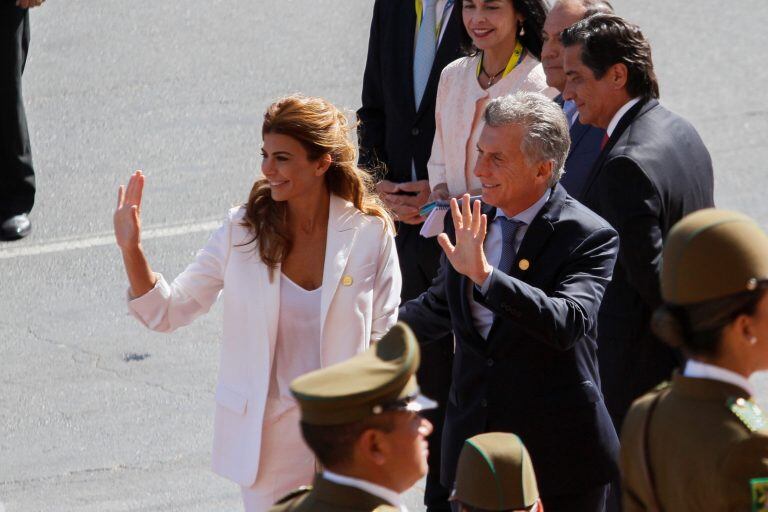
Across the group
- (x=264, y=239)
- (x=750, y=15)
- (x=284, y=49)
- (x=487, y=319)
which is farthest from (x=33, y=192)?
(x=750, y=15)

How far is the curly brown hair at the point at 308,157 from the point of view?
4801 millimetres

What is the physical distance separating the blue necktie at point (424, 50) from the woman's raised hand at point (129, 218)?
197cm

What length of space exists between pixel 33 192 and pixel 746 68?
19.0ft

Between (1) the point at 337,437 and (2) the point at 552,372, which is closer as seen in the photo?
(1) the point at 337,437

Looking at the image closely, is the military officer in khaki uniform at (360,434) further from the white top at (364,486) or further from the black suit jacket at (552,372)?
the black suit jacket at (552,372)

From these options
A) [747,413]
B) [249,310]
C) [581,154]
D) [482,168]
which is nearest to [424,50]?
[581,154]

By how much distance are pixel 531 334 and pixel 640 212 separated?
942 millimetres

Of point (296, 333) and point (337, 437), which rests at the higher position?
point (337, 437)

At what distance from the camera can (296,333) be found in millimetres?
4781

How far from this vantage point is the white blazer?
15.4 ft

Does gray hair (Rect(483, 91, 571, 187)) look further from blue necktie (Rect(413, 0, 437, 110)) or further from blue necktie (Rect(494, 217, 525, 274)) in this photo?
blue necktie (Rect(413, 0, 437, 110))

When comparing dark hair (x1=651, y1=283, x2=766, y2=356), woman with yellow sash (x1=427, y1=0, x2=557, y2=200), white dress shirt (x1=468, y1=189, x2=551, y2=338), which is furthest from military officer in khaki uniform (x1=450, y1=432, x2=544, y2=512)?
woman with yellow sash (x1=427, y1=0, x2=557, y2=200)

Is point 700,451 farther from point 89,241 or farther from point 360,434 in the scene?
point 89,241

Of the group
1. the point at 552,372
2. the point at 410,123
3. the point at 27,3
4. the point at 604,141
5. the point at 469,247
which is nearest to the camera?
the point at 469,247
